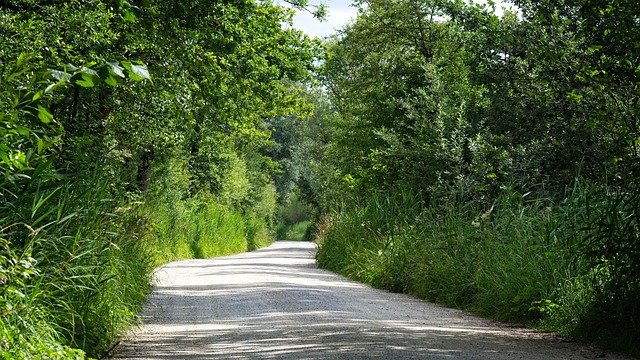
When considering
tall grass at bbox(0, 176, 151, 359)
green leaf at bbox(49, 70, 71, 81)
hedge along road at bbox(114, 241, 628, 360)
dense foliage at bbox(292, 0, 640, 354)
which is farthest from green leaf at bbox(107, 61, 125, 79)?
dense foliage at bbox(292, 0, 640, 354)

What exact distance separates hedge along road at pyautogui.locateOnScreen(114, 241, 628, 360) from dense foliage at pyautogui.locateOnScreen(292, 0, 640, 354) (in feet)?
2.79

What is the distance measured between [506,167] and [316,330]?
962 centimetres

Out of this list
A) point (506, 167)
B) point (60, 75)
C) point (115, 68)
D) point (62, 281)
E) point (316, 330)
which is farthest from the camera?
point (506, 167)

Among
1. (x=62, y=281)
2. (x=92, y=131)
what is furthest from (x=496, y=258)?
(x=62, y=281)

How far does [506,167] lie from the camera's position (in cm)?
1770

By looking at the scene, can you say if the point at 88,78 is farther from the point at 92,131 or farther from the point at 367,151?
the point at 367,151

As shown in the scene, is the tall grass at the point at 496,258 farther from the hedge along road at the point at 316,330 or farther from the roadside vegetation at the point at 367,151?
the hedge along road at the point at 316,330

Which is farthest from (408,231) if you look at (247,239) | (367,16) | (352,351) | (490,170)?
(247,239)

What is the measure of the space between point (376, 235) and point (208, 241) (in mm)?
14249

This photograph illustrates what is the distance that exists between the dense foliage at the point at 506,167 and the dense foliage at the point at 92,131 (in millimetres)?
4685

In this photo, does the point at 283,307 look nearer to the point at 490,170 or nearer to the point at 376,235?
the point at 490,170

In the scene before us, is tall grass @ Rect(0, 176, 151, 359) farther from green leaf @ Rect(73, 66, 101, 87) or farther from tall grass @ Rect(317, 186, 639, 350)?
tall grass @ Rect(317, 186, 639, 350)

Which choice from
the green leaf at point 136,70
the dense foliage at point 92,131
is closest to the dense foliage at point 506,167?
the dense foliage at point 92,131

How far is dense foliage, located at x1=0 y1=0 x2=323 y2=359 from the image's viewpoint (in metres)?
5.60
